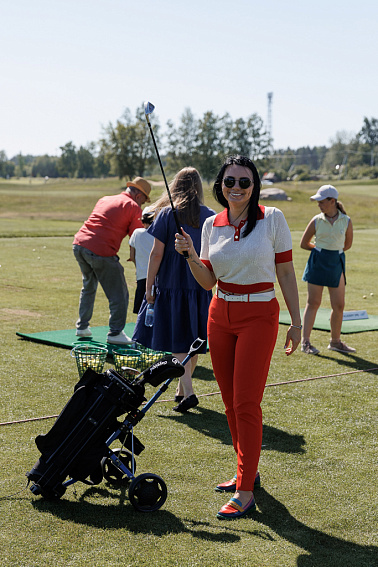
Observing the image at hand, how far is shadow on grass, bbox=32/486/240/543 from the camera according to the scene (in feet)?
12.5

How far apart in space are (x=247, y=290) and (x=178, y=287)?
212 cm

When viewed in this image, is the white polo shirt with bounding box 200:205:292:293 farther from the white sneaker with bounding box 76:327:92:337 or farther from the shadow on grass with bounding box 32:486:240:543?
the white sneaker with bounding box 76:327:92:337

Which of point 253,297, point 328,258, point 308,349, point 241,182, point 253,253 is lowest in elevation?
point 308,349

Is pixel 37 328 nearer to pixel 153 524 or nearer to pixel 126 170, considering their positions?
pixel 153 524

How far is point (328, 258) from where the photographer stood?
8.54 metres

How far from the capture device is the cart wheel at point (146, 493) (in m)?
3.96

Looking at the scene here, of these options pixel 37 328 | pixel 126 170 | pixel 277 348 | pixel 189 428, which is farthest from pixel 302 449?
pixel 126 170

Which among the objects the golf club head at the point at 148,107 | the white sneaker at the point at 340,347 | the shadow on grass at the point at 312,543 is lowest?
the white sneaker at the point at 340,347

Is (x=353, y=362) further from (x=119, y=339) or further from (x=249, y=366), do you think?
(x=249, y=366)

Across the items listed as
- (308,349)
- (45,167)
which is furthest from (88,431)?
(45,167)

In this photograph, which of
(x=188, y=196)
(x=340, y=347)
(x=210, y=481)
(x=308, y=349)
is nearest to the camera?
(x=210, y=481)

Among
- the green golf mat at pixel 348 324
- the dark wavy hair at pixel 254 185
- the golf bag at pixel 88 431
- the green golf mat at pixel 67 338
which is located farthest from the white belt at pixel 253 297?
the green golf mat at pixel 348 324

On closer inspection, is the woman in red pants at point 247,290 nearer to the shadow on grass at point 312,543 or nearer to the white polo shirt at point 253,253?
the white polo shirt at point 253,253

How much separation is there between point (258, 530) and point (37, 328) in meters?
6.30
